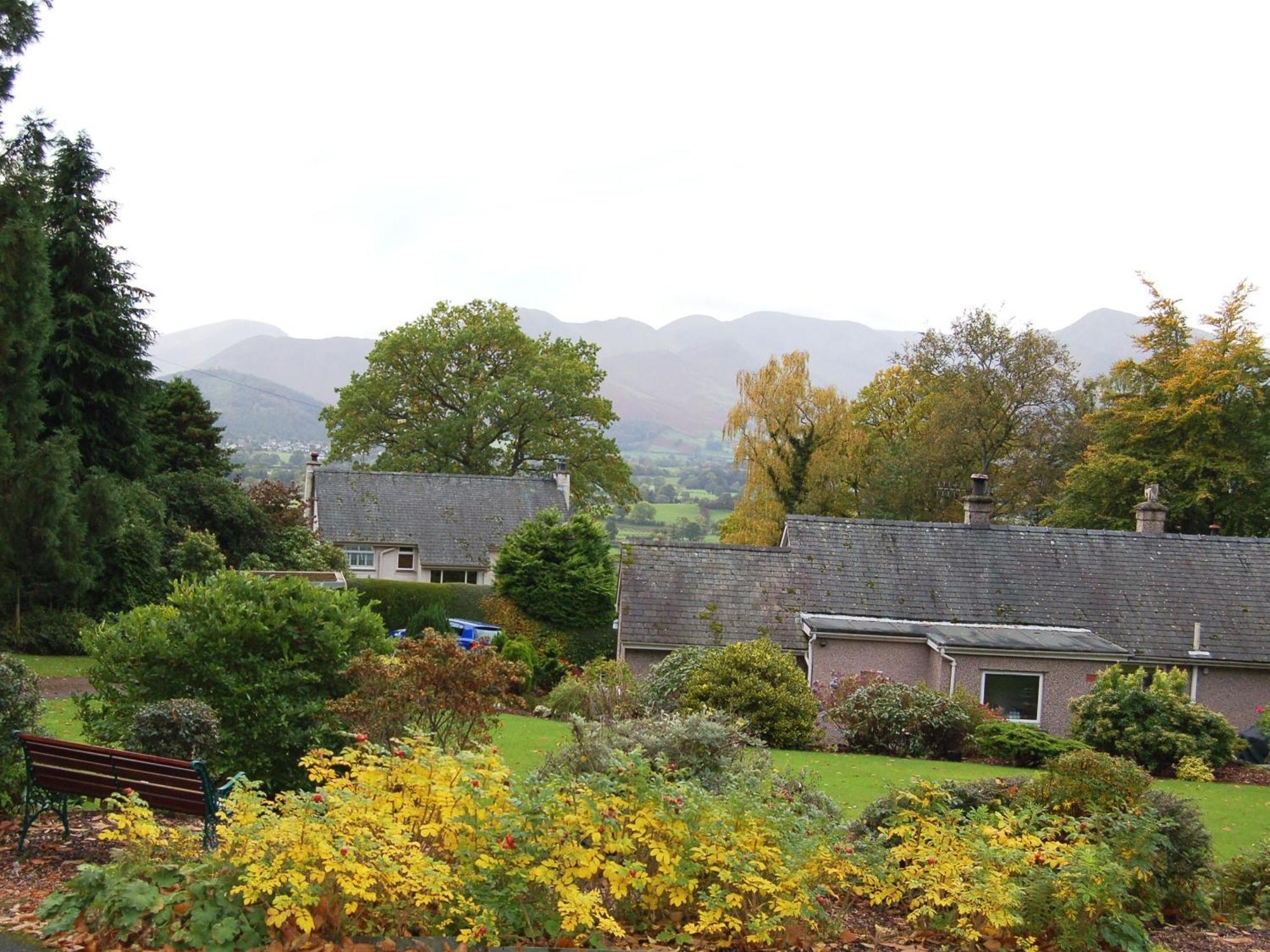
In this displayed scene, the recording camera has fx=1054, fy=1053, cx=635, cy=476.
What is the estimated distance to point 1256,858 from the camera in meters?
9.83

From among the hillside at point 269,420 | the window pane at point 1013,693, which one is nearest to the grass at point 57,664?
the window pane at point 1013,693

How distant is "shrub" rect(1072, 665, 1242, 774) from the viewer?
62.3 ft

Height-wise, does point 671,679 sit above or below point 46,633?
above

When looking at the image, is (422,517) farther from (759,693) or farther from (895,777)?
(895,777)

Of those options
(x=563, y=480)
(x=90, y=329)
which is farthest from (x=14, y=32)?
(x=563, y=480)

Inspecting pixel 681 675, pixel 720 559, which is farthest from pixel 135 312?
pixel 681 675

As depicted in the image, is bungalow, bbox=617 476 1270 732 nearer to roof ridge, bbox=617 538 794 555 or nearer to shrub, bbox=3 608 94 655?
roof ridge, bbox=617 538 794 555

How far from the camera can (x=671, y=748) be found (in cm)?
1056

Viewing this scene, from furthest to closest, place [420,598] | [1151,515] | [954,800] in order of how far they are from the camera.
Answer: [420,598] → [1151,515] → [954,800]

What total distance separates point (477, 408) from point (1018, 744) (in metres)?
40.0

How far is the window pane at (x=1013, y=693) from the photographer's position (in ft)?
74.4

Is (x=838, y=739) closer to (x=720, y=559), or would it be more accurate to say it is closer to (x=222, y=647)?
(x=720, y=559)

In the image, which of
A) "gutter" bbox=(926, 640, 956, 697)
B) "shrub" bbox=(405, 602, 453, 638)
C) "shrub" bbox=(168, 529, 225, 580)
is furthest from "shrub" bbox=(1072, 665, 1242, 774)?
"shrub" bbox=(168, 529, 225, 580)

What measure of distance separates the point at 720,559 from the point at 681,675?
7653 mm
